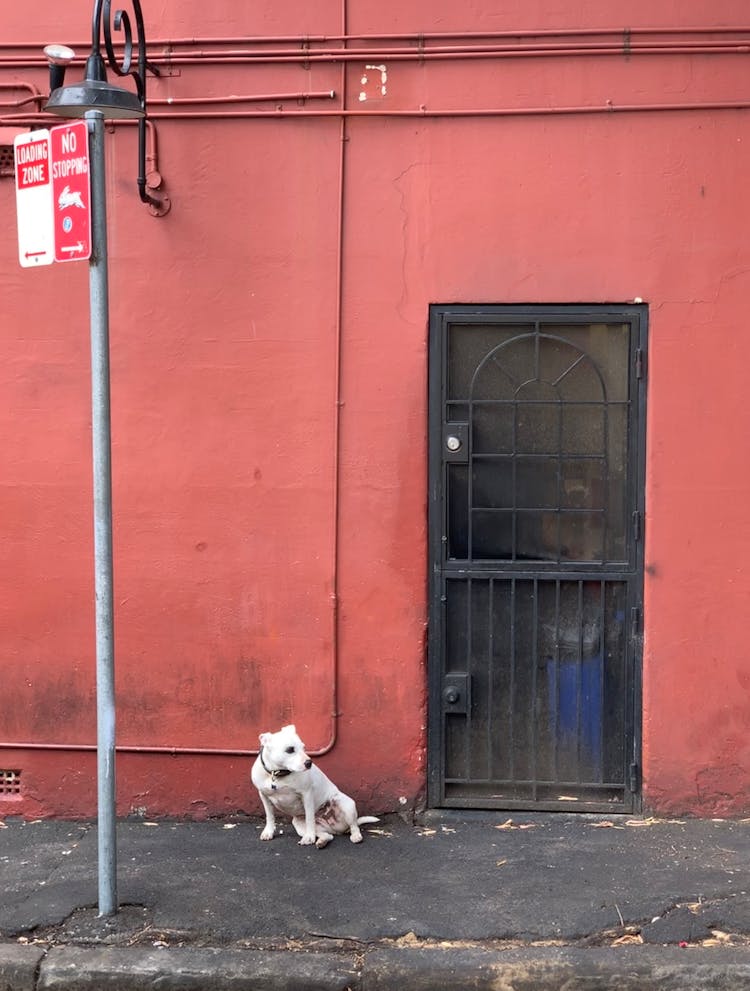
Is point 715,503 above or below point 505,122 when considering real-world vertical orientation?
below

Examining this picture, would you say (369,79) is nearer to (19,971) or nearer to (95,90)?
(95,90)

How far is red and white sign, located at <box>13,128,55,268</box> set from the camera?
428 cm

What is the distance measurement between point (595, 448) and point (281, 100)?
7.72 feet

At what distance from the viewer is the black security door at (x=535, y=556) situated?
545cm

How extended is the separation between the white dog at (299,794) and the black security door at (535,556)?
0.55m

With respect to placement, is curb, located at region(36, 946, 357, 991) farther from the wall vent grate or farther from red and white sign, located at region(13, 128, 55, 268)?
red and white sign, located at region(13, 128, 55, 268)

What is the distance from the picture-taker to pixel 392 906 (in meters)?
4.53

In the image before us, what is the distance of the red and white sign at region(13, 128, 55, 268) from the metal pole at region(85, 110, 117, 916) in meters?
0.20

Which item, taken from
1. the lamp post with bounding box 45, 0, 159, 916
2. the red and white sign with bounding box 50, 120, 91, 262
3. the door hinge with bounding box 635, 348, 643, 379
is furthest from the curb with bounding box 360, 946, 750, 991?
the red and white sign with bounding box 50, 120, 91, 262

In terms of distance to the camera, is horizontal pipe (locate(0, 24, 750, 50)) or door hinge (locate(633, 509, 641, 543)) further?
door hinge (locate(633, 509, 641, 543))

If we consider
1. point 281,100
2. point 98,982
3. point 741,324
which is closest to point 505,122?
point 281,100

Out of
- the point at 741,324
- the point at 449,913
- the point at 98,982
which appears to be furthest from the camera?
the point at 741,324

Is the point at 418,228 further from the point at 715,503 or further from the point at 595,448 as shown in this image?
the point at 715,503

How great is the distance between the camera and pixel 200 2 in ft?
17.9
